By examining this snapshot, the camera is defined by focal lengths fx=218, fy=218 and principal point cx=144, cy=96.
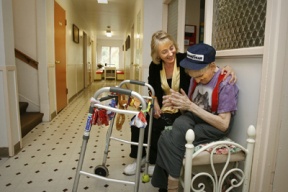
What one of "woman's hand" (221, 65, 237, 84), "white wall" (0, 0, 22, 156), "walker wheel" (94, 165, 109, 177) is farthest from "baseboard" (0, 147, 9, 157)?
"woman's hand" (221, 65, 237, 84)

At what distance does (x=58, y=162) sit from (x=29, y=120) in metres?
1.27

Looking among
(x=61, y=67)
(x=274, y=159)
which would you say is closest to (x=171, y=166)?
(x=274, y=159)

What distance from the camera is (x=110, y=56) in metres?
15.4

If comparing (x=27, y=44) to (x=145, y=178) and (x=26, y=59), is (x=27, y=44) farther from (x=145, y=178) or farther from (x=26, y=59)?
(x=145, y=178)

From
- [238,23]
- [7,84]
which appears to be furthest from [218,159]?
[7,84]

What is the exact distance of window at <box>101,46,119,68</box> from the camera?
15233mm

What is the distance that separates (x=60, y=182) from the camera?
1889 millimetres

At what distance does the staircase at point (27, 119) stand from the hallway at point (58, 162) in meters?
0.07

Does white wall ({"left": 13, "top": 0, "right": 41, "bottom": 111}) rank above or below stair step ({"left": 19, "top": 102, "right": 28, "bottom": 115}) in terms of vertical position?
above

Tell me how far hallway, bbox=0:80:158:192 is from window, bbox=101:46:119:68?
40.5 ft

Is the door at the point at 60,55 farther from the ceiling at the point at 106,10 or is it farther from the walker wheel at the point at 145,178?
the walker wheel at the point at 145,178

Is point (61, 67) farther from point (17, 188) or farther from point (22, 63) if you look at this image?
point (17, 188)

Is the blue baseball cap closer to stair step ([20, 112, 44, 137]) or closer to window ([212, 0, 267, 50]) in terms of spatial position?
window ([212, 0, 267, 50])

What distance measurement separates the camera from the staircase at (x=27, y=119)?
117 inches
